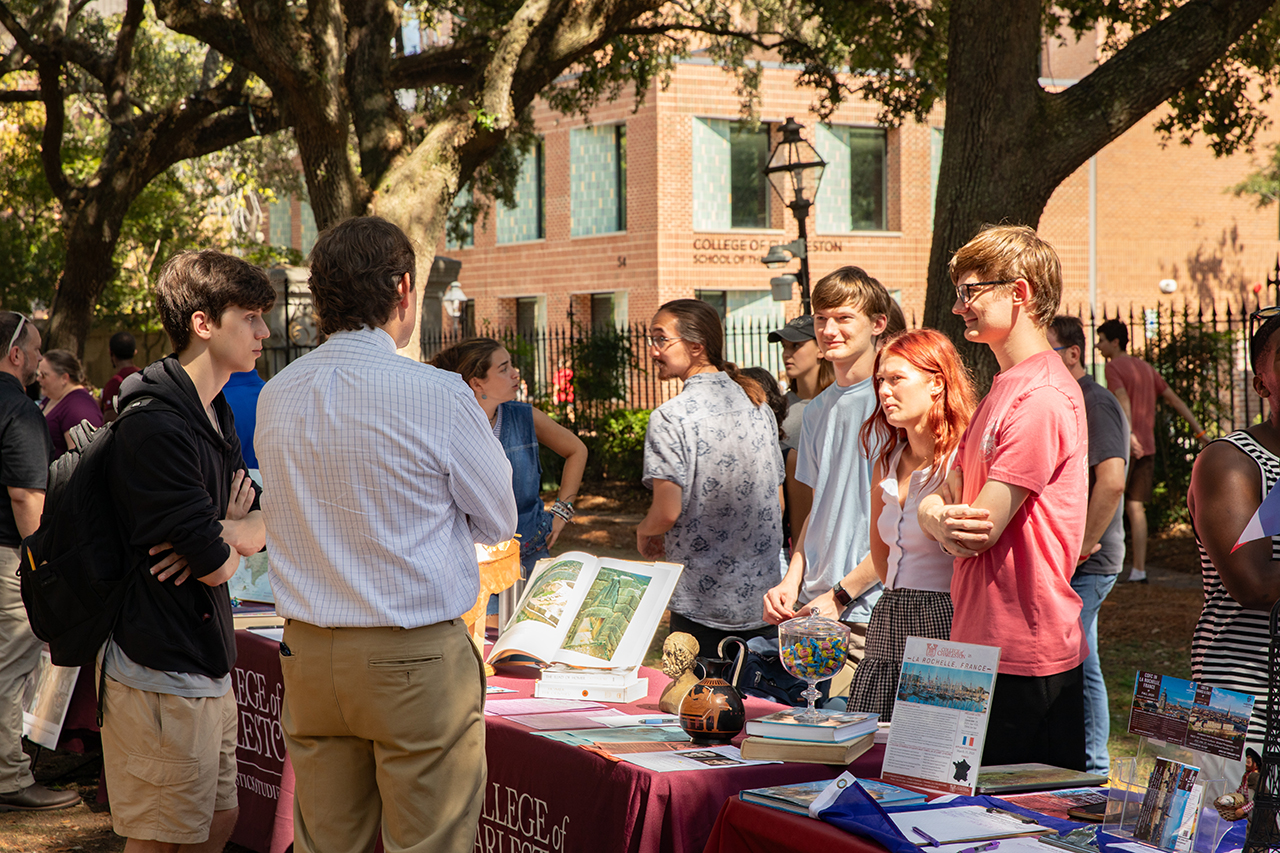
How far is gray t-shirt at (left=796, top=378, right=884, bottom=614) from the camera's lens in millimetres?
3836

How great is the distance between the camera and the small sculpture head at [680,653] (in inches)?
126

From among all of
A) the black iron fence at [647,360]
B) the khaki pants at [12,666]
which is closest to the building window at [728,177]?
the black iron fence at [647,360]

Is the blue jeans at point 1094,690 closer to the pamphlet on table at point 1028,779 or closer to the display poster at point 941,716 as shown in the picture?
the pamphlet on table at point 1028,779

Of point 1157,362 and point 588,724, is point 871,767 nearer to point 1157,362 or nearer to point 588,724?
point 588,724

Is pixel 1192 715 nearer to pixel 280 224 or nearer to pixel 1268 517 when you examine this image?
pixel 1268 517

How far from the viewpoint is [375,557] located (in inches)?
95.4

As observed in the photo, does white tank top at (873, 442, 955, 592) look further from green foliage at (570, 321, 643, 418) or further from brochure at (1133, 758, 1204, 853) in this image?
green foliage at (570, 321, 643, 418)

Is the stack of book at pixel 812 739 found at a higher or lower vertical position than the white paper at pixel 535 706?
higher

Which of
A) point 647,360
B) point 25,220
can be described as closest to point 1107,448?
point 647,360

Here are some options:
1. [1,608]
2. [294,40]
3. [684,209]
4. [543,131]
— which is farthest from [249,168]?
[1,608]

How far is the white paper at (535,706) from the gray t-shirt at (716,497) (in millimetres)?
871

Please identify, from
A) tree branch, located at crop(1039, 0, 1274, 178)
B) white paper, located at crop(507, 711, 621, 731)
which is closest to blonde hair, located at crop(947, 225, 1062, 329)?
white paper, located at crop(507, 711, 621, 731)

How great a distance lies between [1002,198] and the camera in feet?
25.1

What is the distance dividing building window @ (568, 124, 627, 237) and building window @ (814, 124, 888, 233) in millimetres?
4409
